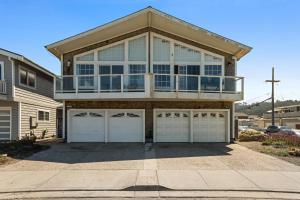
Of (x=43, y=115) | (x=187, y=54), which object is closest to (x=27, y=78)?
(x=43, y=115)

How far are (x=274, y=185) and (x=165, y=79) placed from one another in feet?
36.2

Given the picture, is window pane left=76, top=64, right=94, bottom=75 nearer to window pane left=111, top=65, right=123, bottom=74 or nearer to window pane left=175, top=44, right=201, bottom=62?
window pane left=111, top=65, right=123, bottom=74

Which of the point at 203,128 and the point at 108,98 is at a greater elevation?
the point at 108,98

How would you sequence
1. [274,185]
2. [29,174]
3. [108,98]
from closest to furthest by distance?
[274,185], [29,174], [108,98]

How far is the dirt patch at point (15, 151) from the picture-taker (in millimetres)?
14548

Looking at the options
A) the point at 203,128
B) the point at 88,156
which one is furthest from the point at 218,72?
the point at 88,156

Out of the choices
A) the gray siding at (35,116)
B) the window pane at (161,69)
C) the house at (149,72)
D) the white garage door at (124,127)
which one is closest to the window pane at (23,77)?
the gray siding at (35,116)

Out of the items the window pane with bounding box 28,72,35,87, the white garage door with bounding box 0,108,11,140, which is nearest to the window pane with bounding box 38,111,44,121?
the window pane with bounding box 28,72,35,87

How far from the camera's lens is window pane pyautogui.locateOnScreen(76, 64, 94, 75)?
2138 centimetres

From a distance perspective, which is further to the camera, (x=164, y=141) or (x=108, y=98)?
(x=164, y=141)

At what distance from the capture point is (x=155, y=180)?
407 inches

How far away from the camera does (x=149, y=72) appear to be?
69.5 ft

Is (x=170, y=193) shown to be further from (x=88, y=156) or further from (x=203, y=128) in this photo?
(x=203, y=128)

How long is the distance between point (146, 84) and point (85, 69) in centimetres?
481
